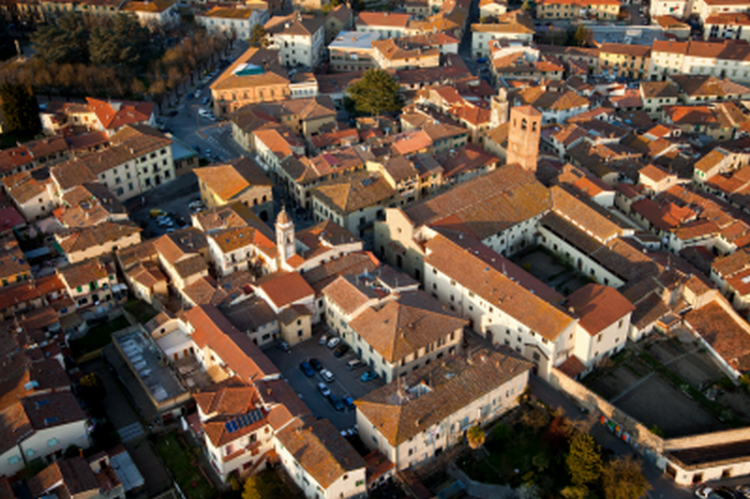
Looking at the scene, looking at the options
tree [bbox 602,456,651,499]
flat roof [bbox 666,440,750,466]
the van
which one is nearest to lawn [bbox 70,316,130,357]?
the van

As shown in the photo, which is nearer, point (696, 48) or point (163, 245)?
point (163, 245)

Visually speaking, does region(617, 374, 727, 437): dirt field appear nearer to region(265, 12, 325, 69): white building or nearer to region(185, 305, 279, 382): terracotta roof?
region(185, 305, 279, 382): terracotta roof

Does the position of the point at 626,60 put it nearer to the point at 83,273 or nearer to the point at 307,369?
the point at 307,369

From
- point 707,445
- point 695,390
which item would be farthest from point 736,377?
point 707,445

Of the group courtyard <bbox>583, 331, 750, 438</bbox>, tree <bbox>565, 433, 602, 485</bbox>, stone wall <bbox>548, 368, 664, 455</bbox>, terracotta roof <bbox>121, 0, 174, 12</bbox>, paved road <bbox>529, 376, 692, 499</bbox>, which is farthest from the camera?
terracotta roof <bbox>121, 0, 174, 12</bbox>

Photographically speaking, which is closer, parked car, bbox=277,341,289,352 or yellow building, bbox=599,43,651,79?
parked car, bbox=277,341,289,352

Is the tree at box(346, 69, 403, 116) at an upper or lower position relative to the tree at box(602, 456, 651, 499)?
upper

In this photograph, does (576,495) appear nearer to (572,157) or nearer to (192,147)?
(572,157)

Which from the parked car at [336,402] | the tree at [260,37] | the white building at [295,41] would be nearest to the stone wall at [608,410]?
the parked car at [336,402]
